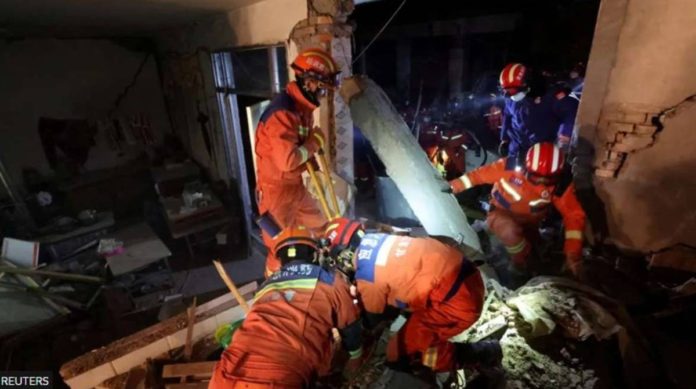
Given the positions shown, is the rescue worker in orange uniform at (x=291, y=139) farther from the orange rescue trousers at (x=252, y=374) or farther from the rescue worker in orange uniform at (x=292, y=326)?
→ the orange rescue trousers at (x=252, y=374)

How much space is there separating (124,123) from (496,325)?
9.56m

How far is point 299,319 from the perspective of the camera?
195 cm

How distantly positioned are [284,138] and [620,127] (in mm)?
3189

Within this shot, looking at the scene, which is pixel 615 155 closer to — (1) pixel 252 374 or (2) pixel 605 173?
(2) pixel 605 173

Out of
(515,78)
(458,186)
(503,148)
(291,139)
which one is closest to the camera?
(291,139)

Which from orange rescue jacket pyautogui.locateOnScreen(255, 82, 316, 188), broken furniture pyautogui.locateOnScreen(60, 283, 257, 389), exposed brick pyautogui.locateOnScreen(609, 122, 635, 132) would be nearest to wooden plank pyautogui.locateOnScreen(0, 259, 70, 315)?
broken furniture pyautogui.locateOnScreen(60, 283, 257, 389)

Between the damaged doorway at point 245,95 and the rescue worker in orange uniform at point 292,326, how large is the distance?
3290mm

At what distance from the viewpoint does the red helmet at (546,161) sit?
11.0 ft

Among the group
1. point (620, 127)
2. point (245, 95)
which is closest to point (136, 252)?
point (245, 95)

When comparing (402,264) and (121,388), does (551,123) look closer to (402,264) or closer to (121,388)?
(402,264)

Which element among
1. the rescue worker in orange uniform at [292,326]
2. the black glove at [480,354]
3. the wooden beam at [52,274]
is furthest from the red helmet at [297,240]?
the wooden beam at [52,274]

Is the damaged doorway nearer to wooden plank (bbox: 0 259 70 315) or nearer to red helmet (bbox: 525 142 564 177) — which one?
wooden plank (bbox: 0 259 70 315)

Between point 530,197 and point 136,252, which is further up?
point 530,197

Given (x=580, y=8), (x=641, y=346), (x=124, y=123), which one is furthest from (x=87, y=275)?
(x=580, y=8)
